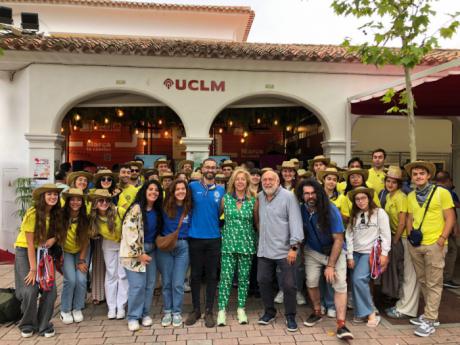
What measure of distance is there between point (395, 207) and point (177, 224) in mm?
2618

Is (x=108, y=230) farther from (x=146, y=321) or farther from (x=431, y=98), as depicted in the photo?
(x=431, y=98)

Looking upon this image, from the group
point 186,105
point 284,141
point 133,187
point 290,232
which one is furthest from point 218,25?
point 290,232

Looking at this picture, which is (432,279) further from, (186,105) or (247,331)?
(186,105)

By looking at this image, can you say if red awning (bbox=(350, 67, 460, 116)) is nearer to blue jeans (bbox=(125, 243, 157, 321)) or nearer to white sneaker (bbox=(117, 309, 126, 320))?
blue jeans (bbox=(125, 243, 157, 321))

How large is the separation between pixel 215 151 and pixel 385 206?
25.3 feet

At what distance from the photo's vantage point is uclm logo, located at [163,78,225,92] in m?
7.72

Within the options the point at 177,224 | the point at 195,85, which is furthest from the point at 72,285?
the point at 195,85

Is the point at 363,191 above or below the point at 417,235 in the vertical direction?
above

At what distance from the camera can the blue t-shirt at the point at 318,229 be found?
13.1 ft

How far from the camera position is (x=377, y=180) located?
5.50 metres

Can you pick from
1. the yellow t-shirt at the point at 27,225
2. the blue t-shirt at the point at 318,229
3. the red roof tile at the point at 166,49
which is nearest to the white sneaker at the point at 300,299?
the blue t-shirt at the point at 318,229

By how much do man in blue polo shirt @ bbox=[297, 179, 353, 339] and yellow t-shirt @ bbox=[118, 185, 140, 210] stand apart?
223 centimetres

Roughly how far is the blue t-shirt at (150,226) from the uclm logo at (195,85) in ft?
13.4

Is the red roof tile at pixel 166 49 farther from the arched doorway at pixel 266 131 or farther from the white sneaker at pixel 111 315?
the white sneaker at pixel 111 315
